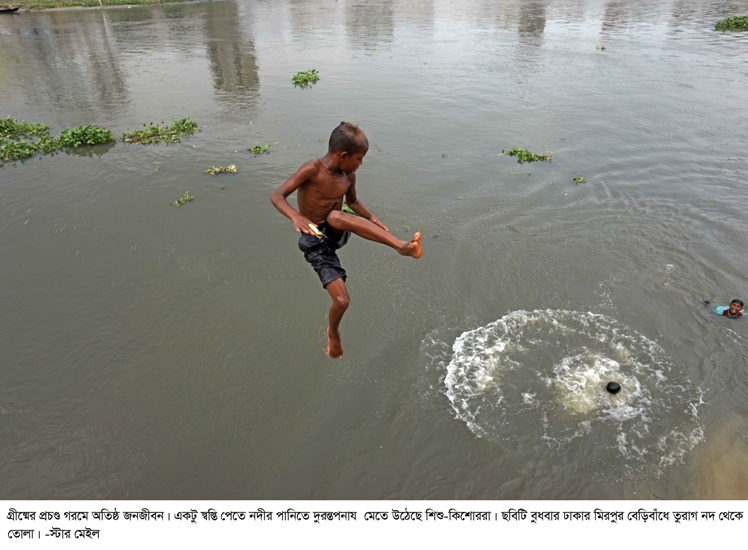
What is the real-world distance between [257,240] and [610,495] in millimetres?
6434

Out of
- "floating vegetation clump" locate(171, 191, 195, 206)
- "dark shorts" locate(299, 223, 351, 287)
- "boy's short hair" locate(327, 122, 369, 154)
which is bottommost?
"floating vegetation clump" locate(171, 191, 195, 206)

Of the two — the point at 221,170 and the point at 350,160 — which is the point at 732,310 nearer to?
the point at 350,160

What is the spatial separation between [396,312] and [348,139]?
3401 mm

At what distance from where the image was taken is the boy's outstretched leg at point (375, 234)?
3496mm

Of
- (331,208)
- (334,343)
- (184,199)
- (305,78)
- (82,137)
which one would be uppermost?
(331,208)

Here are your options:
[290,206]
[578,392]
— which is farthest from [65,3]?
[578,392]

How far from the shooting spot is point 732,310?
21.3 ft

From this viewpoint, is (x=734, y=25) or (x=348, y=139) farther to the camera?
(x=734, y=25)

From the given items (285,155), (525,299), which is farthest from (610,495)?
(285,155)

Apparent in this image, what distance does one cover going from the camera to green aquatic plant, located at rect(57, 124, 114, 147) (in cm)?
1205

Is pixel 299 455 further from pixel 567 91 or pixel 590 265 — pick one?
pixel 567 91

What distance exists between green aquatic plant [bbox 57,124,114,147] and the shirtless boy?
34.6 ft

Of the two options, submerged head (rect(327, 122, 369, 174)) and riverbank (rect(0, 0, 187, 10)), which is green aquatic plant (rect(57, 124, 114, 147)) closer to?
submerged head (rect(327, 122, 369, 174))

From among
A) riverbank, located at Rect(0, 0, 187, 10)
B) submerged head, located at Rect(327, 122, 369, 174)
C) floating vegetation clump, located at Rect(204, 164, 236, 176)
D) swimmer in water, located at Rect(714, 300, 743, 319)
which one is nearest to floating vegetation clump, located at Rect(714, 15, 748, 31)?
swimmer in water, located at Rect(714, 300, 743, 319)
